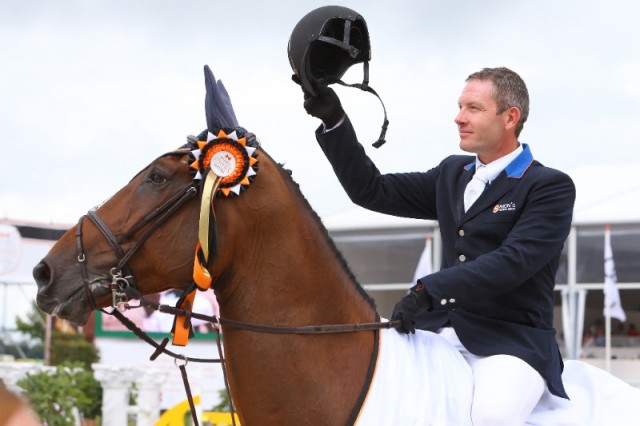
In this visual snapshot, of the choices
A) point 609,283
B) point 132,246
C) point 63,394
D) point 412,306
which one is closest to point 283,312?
point 412,306

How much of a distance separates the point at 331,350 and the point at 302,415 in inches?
10.4

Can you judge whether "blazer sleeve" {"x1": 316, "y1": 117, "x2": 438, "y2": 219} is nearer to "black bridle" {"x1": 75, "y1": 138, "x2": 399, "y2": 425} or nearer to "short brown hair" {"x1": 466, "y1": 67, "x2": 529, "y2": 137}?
"short brown hair" {"x1": 466, "y1": 67, "x2": 529, "y2": 137}

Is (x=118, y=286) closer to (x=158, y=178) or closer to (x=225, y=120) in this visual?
(x=158, y=178)

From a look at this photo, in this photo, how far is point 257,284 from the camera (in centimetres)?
342

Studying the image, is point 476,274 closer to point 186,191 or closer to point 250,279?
point 250,279

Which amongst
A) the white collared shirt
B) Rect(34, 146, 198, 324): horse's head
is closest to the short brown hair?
the white collared shirt

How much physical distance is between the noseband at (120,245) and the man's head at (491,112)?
1.16 metres

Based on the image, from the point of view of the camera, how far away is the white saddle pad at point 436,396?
329 cm

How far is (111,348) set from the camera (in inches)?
1041

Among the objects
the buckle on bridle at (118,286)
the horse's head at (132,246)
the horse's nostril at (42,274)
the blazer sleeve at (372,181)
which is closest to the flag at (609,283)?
the blazer sleeve at (372,181)

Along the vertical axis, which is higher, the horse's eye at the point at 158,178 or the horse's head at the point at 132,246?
the horse's eye at the point at 158,178

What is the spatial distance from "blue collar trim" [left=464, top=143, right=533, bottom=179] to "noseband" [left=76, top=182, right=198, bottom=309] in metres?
1.28

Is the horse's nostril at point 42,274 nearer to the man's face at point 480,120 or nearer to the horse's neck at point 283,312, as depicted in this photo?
the horse's neck at point 283,312

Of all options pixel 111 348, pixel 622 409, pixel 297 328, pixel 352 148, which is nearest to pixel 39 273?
pixel 297 328
